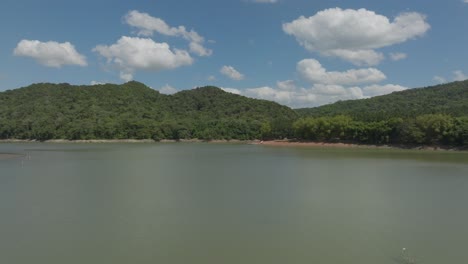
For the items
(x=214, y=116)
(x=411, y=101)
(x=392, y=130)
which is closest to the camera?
(x=392, y=130)

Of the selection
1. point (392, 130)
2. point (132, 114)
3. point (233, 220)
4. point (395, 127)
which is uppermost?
point (132, 114)

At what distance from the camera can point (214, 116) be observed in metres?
107

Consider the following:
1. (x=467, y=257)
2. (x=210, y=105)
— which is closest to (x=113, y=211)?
(x=467, y=257)

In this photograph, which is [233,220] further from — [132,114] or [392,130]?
[132,114]

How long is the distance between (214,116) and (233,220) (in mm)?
95597

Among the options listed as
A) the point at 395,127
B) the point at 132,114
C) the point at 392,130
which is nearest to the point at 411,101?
the point at 392,130

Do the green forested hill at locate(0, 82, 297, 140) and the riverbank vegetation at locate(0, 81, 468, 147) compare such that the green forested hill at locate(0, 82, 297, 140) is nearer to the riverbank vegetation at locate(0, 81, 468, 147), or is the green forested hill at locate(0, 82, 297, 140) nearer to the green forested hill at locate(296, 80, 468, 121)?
the riverbank vegetation at locate(0, 81, 468, 147)

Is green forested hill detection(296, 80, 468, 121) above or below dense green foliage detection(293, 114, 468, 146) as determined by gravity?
above

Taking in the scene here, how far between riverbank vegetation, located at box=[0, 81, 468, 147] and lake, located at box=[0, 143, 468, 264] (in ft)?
113

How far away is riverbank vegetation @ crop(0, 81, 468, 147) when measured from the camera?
54478 mm

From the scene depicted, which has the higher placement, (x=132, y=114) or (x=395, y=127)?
(x=132, y=114)

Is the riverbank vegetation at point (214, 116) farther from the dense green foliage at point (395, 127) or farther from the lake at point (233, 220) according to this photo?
the lake at point (233, 220)

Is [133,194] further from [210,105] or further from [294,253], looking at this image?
[210,105]

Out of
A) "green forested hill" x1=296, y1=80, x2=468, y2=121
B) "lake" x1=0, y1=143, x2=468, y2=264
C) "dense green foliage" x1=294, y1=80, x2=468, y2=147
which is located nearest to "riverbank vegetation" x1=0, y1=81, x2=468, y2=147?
"dense green foliage" x1=294, y1=80, x2=468, y2=147
